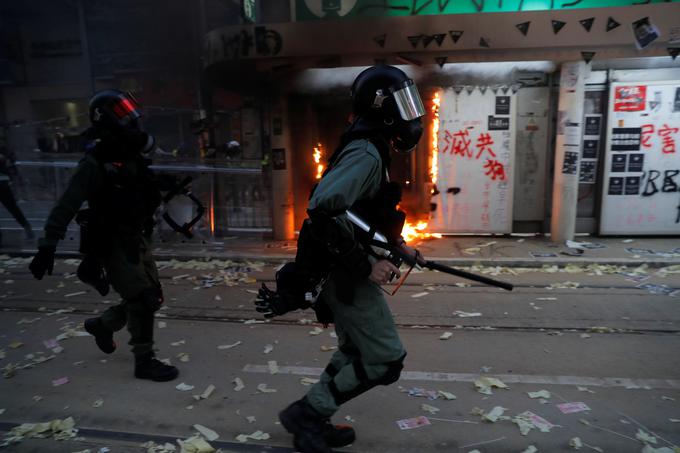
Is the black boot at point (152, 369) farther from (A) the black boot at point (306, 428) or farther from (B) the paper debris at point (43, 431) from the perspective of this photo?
(A) the black boot at point (306, 428)

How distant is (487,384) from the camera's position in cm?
345

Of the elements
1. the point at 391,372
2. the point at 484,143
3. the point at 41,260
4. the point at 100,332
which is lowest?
the point at 100,332

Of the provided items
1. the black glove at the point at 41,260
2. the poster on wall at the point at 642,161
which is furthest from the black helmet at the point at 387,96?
the poster on wall at the point at 642,161

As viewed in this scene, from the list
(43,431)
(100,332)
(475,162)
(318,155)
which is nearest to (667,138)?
(475,162)

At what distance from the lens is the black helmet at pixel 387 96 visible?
246cm

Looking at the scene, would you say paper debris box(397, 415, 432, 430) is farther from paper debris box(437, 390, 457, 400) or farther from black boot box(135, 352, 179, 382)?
black boot box(135, 352, 179, 382)

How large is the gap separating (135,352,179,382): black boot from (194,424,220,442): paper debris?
0.74 meters

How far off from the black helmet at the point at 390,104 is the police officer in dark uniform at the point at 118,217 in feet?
6.06

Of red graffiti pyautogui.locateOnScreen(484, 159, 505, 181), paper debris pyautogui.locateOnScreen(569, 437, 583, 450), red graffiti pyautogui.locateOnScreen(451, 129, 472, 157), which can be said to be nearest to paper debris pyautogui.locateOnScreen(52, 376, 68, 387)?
paper debris pyautogui.locateOnScreen(569, 437, 583, 450)

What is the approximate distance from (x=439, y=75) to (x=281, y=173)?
10.5ft

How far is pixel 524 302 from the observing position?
5.28m

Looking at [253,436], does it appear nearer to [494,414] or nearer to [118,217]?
[494,414]

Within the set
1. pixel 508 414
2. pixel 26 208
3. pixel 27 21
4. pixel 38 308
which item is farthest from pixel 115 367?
pixel 27 21

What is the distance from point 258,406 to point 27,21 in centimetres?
1752
